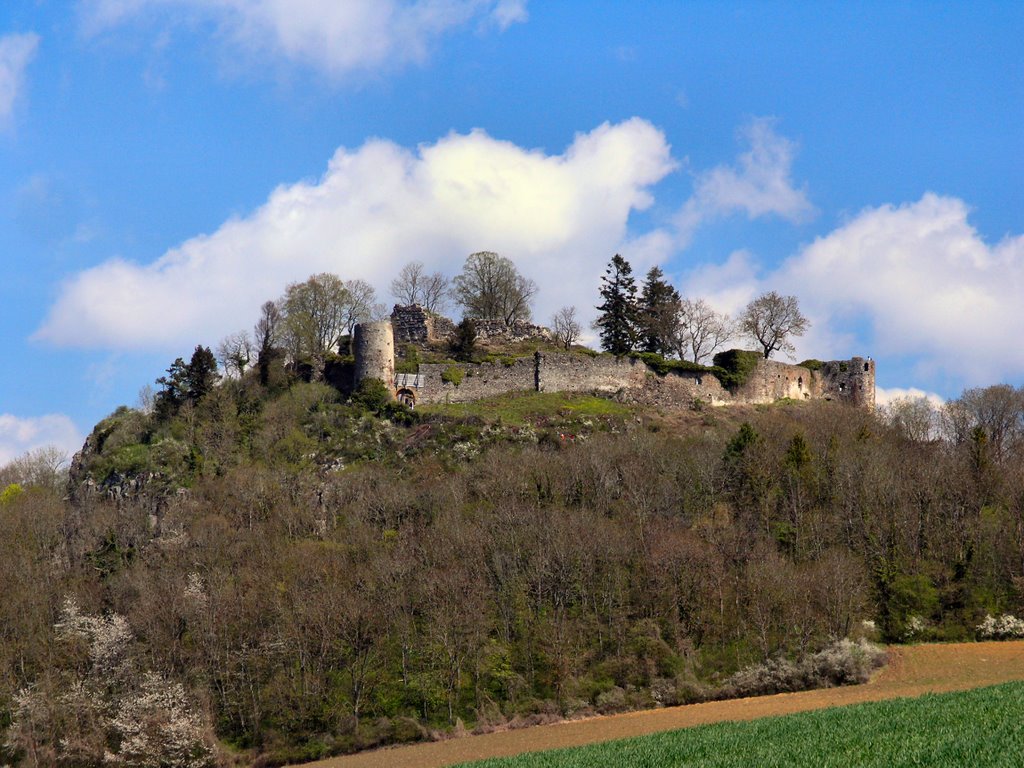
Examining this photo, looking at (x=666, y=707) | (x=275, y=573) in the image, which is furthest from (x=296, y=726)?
(x=666, y=707)

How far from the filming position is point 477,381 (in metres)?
63.1

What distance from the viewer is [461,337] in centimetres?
6650

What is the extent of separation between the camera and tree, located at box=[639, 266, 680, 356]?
7219 cm

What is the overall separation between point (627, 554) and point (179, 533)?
2063 cm

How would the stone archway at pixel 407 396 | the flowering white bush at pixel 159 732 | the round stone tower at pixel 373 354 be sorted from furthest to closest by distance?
1. the round stone tower at pixel 373 354
2. the stone archway at pixel 407 396
3. the flowering white bush at pixel 159 732

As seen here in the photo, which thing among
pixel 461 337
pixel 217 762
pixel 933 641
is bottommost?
pixel 217 762

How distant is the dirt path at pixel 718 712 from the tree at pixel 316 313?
36000 millimetres

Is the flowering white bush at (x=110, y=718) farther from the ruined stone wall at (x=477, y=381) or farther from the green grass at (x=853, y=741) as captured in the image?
the ruined stone wall at (x=477, y=381)

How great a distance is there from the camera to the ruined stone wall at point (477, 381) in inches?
2458

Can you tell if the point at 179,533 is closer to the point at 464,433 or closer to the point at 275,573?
the point at 275,573

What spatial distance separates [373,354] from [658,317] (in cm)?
2018

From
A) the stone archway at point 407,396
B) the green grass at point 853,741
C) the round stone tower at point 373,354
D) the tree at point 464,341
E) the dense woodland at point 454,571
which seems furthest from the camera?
the tree at point 464,341

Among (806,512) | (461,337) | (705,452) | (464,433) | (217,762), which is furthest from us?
(461,337)

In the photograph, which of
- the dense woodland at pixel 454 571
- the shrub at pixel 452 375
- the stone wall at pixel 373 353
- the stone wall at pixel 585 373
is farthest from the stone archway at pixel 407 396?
the stone wall at pixel 585 373
